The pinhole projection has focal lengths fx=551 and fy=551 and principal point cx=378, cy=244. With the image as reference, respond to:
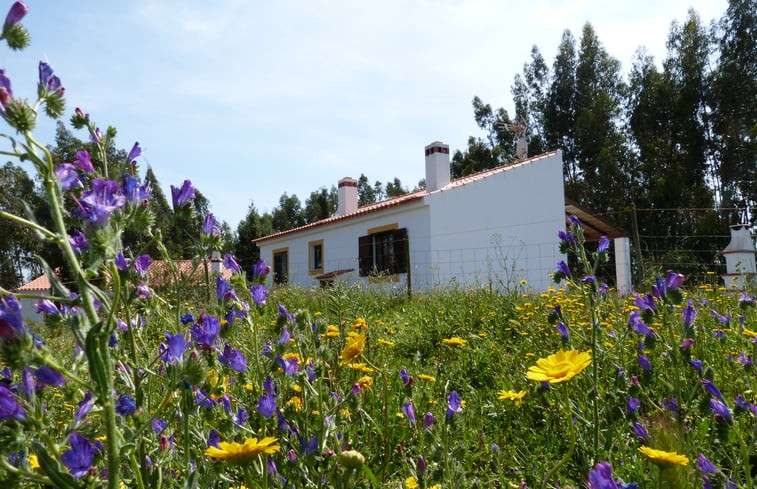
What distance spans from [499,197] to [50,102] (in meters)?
13.7

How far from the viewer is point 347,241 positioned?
55.7ft

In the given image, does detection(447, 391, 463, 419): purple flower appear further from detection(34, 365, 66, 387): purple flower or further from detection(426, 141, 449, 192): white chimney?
detection(426, 141, 449, 192): white chimney

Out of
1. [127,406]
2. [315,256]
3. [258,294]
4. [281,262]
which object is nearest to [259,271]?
[258,294]

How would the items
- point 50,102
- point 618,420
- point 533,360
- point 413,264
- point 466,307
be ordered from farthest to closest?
1. point 413,264
2. point 466,307
3. point 533,360
4. point 618,420
5. point 50,102

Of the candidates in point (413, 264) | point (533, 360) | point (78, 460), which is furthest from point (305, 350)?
point (413, 264)

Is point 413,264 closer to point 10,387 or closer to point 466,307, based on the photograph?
point 466,307

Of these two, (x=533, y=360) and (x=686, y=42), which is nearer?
(x=533, y=360)

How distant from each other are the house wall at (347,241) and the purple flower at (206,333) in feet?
31.6

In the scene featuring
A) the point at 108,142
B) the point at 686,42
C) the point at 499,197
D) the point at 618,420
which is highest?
the point at 686,42

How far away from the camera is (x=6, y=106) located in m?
0.97

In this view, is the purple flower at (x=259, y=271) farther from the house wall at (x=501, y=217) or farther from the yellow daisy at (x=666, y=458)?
the house wall at (x=501, y=217)

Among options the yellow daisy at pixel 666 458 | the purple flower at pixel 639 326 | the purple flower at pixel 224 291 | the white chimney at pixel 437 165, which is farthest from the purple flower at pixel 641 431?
the white chimney at pixel 437 165

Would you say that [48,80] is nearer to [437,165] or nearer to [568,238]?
[568,238]

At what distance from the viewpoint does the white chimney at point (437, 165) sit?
14.9 m
